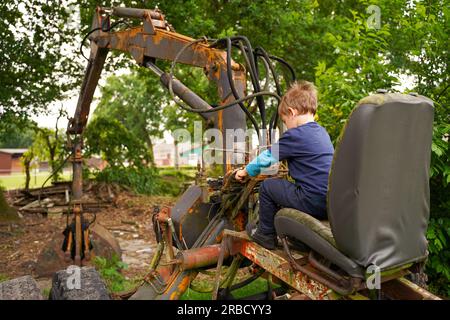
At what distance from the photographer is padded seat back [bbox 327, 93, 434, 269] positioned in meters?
2.22

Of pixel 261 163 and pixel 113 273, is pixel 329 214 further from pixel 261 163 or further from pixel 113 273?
pixel 113 273

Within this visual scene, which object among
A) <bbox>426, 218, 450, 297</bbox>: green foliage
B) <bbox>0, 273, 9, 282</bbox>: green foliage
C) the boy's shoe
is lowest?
<bbox>0, 273, 9, 282</bbox>: green foliage

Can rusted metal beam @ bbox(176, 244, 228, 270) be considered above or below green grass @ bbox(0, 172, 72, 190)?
above

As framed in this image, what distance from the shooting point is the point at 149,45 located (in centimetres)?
461

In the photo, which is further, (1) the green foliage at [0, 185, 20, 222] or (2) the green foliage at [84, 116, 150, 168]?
(2) the green foliage at [84, 116, 150, 168]

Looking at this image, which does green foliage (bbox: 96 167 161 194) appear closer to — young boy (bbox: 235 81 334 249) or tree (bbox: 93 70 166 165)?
young boy (bbox: 235 81 334 249)

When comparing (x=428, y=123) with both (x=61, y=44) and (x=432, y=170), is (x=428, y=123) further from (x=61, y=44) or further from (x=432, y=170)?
(x=61, y=44)

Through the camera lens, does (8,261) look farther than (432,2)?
Yes

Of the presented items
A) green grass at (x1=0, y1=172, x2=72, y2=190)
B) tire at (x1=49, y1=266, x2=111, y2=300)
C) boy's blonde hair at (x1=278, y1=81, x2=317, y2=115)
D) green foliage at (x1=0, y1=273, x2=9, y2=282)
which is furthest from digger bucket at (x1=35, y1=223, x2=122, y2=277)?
green grass at (x1=0, y1=172, x2=72, y2=190)

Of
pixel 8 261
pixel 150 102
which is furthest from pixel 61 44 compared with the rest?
pixel 150 102

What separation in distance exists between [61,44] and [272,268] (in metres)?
8.35

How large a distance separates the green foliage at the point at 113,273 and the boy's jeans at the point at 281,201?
2752 millimetres

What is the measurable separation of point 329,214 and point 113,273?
3.89 metres
